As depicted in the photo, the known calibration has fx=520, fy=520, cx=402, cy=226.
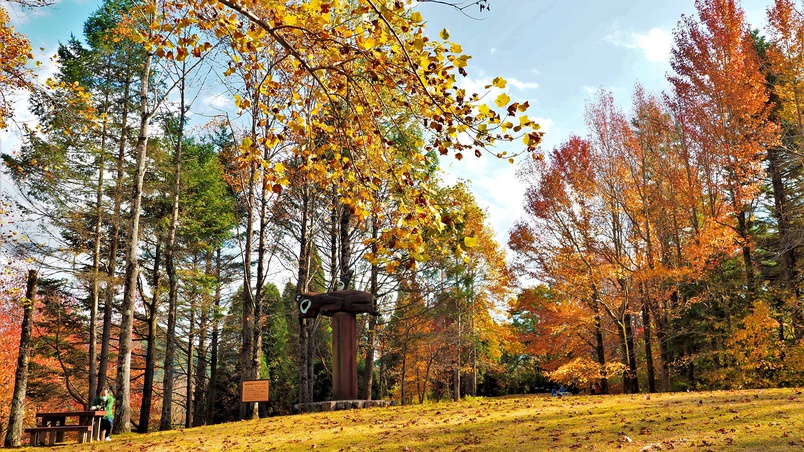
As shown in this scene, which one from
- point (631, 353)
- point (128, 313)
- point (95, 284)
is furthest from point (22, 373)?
point (631, 353)

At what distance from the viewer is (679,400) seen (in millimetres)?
10367

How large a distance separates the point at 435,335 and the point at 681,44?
12.0 metres

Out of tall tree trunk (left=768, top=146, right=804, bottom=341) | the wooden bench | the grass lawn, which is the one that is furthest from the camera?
tall tree trunk (left=768, top=146, right=804, bottom=341)

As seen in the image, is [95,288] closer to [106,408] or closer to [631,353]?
[106,408]

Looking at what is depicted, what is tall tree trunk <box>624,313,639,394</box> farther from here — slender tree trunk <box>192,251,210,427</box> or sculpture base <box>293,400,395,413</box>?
slender tree trunk <box>192,251,210,427</box>

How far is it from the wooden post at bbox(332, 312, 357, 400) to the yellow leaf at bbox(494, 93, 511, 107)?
9.88m

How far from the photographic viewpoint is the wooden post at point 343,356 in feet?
41.1

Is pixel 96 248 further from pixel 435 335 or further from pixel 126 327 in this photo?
pixel 435 335

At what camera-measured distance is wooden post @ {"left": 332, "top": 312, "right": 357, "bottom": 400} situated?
1254cm

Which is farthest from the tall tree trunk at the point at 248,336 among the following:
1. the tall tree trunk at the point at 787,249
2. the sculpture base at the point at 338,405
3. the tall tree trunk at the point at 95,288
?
the tall tree trunk at the point at 787,249

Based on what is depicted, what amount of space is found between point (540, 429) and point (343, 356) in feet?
18.7

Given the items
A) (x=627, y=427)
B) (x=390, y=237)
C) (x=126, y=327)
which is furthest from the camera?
(x=126, y=327)

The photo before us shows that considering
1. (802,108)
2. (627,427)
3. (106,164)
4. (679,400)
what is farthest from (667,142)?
(106,164)

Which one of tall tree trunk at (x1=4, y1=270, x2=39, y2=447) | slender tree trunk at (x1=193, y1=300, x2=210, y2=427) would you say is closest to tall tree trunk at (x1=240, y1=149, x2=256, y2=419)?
tall tree trunk at (x1=4, y1=270, x2=39, y2=447)
